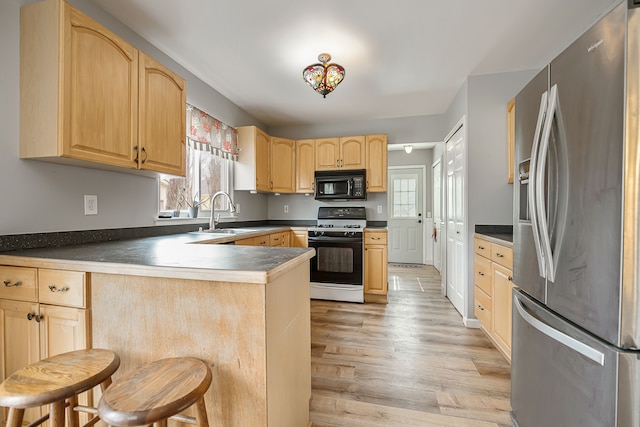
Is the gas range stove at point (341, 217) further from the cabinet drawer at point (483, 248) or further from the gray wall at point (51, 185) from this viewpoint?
the gray wall at point (51, 185)

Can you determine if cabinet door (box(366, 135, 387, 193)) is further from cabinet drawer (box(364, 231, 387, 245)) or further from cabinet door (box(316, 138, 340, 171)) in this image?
cabinet drawer (box(364, 231, 387, 245))

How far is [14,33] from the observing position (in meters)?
1.42

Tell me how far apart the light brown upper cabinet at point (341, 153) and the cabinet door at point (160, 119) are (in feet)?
7.03

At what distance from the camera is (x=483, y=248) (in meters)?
2.50

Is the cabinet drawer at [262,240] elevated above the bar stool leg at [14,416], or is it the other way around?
the cabinet drawer at [262,240]

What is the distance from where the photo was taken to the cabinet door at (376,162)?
3773 mm

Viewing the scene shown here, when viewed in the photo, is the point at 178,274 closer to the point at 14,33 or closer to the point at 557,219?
the point at 557,219

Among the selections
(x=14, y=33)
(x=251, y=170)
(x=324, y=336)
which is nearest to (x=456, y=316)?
(x=324, y=336)

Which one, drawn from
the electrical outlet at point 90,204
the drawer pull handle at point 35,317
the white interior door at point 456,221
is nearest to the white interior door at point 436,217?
the white interior door at point 456,221

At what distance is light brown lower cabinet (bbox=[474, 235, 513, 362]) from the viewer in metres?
1.99

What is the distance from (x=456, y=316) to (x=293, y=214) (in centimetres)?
261

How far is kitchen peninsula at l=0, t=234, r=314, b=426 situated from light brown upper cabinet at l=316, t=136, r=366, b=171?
111 inches

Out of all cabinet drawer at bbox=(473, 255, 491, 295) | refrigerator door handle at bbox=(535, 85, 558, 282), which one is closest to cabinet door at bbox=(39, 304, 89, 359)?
refrigerator door handle at bbox=(535, 85, 558, 282)

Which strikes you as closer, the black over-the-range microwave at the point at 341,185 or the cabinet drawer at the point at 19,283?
the cabinet drawer at the point at 19,283
